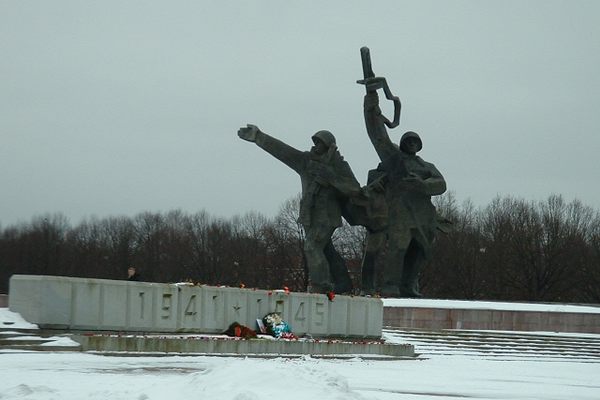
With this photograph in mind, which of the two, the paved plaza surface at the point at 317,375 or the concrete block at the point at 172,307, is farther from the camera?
the concrete block at the point at 172,307

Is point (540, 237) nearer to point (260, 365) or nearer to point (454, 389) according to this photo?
point (454, 389)

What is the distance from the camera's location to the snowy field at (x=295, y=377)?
9734 mm

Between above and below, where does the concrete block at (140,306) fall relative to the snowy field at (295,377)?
above

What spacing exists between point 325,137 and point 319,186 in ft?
4.48

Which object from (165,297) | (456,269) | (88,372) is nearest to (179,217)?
(456,269)

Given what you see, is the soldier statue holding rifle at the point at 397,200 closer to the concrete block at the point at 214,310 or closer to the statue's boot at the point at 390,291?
the statue's boot at the point at 390,291

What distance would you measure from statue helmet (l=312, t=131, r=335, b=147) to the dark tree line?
24.0m

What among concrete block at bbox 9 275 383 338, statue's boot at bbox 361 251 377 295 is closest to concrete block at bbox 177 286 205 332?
concrete block at bbox 9 275 383 338

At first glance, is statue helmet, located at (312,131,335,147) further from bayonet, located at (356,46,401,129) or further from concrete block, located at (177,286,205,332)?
concrete block, located at (177,286,205,332)

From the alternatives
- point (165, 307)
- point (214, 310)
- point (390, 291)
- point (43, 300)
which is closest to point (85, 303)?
point (43, 300)

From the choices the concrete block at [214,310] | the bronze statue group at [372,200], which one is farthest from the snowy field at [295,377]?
the bronze statue group at [372,200]

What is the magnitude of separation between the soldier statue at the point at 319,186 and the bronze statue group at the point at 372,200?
0.03 meters

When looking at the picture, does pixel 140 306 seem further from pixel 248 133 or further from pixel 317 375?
pixel 248 133

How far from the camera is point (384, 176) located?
1185 inches
